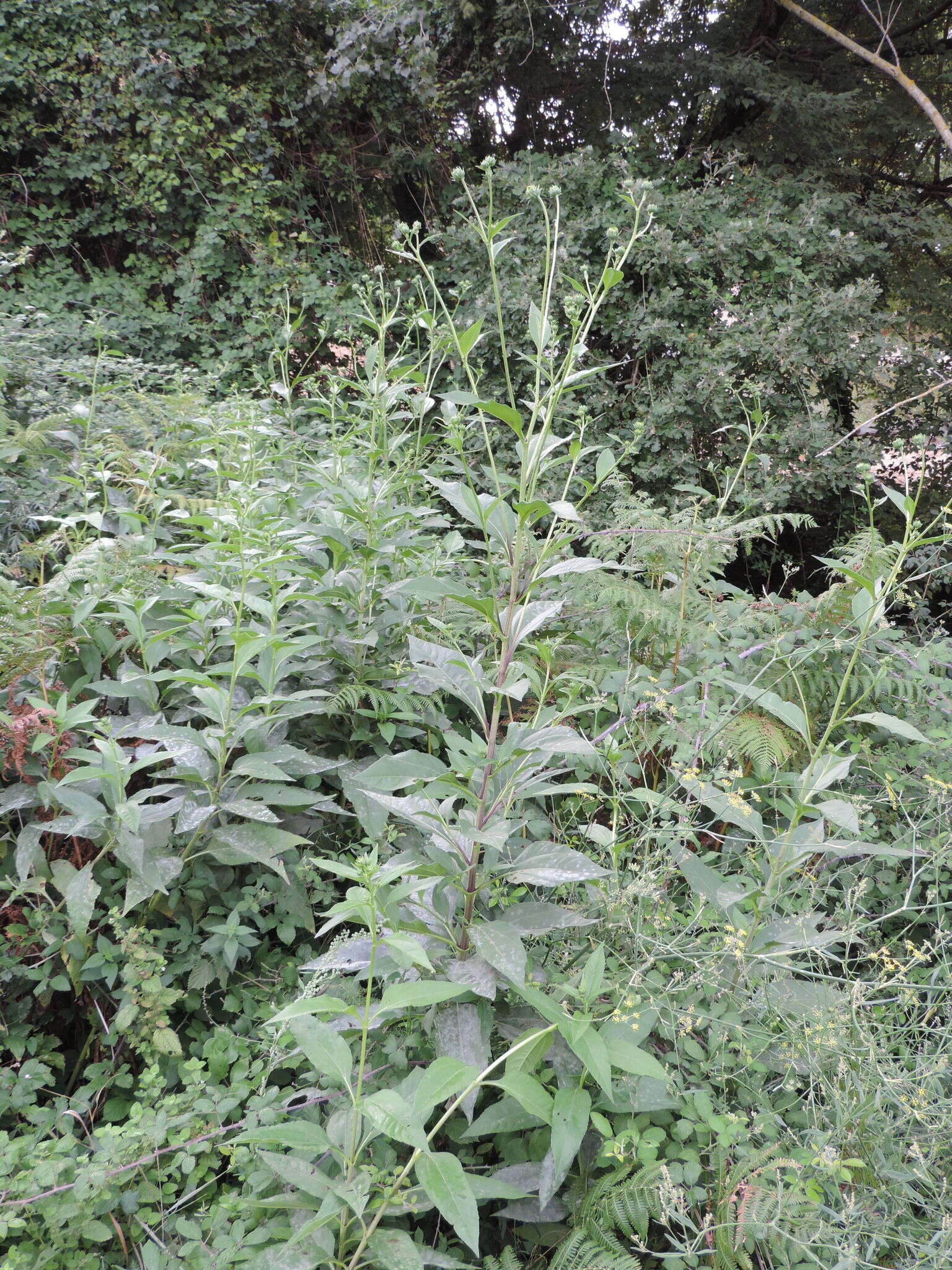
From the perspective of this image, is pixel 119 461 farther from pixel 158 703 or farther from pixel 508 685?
pixel 508 685

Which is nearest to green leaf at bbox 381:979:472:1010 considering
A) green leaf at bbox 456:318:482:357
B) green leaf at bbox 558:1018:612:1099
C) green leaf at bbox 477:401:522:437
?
green leaf at bbox 558:1018:612:1099

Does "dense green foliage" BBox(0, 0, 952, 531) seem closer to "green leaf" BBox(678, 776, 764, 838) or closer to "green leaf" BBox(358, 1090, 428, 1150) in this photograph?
"green leaf" BBox(678, 776, 764, 838)

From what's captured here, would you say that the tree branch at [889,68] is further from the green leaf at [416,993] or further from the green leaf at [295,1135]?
the green leaf at [295,1135]

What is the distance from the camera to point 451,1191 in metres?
1.04

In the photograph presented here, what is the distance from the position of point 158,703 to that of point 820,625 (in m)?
2.01

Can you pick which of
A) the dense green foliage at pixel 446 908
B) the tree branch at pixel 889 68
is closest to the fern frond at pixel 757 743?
the dense green foliage at pixel 446 908

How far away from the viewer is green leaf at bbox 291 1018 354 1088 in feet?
3.72

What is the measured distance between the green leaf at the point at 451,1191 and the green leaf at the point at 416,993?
0.68 ft

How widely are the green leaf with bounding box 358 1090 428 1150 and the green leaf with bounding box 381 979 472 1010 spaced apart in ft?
0.39

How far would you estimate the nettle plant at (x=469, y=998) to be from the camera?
1.09 meters

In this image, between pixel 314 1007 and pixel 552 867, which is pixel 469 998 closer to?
pixel 552 867

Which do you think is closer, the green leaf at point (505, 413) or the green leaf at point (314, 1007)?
the green leaf at point (314, 1007)

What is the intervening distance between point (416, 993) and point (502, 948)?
0.26 metres

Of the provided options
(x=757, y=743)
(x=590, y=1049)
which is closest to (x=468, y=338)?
(x=590, y=1049)
